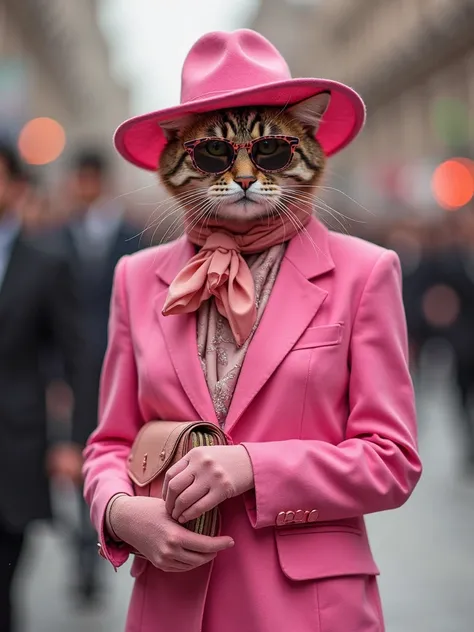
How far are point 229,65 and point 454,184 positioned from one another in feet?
85.2

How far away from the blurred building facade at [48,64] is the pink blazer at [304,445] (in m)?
6.99

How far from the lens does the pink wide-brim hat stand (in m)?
2.37

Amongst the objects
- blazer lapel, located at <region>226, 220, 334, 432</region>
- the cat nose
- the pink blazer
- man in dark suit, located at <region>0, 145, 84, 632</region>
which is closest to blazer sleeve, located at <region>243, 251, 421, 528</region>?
the pink blazer

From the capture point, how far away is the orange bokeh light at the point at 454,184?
26797mm

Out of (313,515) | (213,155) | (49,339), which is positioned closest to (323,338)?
(313,515)

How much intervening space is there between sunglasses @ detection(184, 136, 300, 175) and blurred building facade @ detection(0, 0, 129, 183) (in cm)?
688

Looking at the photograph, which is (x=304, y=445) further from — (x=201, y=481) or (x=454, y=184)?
(x=454, y=184)

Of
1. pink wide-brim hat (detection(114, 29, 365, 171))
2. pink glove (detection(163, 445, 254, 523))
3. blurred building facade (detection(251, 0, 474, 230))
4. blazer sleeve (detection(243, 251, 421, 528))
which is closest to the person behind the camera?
pink glove (detection(163, 445, 254, 523))

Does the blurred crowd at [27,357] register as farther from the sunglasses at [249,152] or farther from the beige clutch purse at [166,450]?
the sunglasses at [249,152]

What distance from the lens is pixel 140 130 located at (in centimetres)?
265

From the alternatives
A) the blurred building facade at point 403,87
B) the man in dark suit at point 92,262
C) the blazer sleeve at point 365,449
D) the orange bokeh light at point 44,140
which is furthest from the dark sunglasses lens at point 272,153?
the blurred building facade at point 403,87

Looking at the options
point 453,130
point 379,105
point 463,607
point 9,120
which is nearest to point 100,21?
point 379,105

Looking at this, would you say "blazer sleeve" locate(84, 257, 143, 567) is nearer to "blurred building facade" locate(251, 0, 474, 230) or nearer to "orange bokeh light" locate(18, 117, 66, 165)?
"orange bokeh light" locate(18, 117, 66, 165)

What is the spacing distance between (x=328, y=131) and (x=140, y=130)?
0.50 metres
